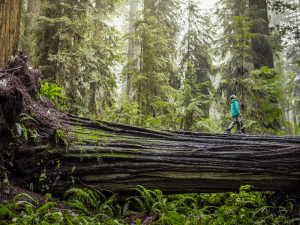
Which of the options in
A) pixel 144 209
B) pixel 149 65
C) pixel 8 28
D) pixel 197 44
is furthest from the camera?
pixel 197 44

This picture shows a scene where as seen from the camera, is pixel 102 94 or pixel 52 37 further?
pixel 102 94

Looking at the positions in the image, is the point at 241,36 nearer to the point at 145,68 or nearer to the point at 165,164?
the point at 145,68

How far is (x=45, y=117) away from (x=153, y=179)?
2261 millimetres

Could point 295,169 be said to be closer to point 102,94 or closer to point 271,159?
point 271,159

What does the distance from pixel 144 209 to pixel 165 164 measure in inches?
34.1

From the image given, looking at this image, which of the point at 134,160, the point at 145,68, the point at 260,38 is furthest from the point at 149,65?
the point at 134,160

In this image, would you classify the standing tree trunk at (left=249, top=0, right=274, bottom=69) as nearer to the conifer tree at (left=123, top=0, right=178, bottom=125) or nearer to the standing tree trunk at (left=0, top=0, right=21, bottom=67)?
the conifer tree at (left=123, top=0, right=178, bottom=125)

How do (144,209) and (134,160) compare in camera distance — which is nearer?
(144,209)

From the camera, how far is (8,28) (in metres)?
4.32

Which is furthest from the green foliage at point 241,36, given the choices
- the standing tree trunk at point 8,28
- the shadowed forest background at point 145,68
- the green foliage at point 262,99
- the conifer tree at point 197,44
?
the standing tree trunk at point 8,28

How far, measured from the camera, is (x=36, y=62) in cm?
734

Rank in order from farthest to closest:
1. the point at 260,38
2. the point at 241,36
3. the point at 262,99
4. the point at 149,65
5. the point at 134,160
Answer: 1. the point at 260,38
2. the point at 149,65
3. the point at 241,36
4. the point at 262,99
5. the point at 134,160

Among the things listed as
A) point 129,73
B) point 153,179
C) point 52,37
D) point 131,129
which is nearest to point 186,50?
point 129,73

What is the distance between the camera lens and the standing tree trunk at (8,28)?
13.8 feet
